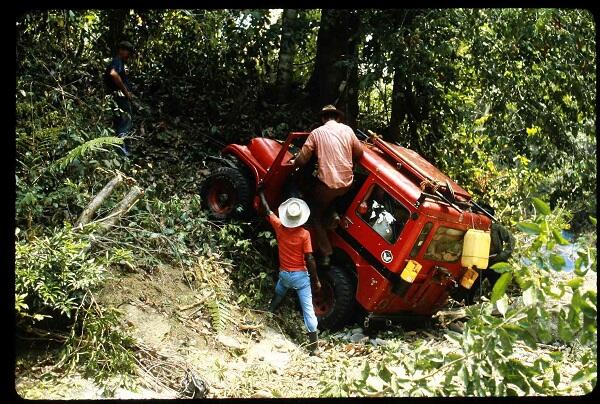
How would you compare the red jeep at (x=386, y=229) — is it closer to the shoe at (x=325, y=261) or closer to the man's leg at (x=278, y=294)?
the shoe at (x=325, y=261)

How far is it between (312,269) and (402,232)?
1.11 meters

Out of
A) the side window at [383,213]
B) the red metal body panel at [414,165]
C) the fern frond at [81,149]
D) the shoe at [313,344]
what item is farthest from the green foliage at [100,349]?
the red metal body panel at [414,165]

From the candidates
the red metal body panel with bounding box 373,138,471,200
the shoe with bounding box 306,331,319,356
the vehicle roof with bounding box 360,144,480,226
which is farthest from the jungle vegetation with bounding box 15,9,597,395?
the red metal body panel with bounding box 373,138,471,200

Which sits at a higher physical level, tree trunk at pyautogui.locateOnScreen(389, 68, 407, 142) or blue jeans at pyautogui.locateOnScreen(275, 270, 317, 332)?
tree trunk at pyautogui.locateOnScreen(389, 68, 407, 142)

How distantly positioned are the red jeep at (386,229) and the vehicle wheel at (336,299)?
0.01 meters

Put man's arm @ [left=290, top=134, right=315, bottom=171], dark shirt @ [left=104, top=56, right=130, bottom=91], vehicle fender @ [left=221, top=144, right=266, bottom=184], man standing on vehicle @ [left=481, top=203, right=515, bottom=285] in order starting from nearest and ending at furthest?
man's arm @ [left=290, top=134, right=315, bottom=171] < vehicle fender @ [left=221, top=144, right=266, bottom=184] < man standing on vehicle @ [left=481, top=203, right=515, bottom=285] < dark shirt @ [left=104, top=56, right=130, bottom=91]

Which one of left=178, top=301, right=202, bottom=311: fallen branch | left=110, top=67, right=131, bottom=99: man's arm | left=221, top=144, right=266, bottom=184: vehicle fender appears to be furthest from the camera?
left=110, top=67, right=131, bottom=99: man's arm

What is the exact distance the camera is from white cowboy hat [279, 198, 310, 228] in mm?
6625

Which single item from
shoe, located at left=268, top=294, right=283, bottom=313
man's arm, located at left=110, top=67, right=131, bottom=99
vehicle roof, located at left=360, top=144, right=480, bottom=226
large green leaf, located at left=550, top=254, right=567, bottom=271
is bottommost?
shoe, located at left=268, top=294, right=283, bottom=313

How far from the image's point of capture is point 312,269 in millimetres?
7027

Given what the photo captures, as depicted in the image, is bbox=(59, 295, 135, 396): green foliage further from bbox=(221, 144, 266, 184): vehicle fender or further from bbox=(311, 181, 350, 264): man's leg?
bbox=(221, 144, 266, 184): vehicle fender

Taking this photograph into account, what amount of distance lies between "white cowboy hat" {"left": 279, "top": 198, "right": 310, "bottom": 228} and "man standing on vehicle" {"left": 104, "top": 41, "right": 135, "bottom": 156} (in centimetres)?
255

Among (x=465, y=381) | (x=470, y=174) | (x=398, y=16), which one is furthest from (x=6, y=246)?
(x=470, y=174)

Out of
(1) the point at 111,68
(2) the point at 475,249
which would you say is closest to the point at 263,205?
(2) the point at 475,249
